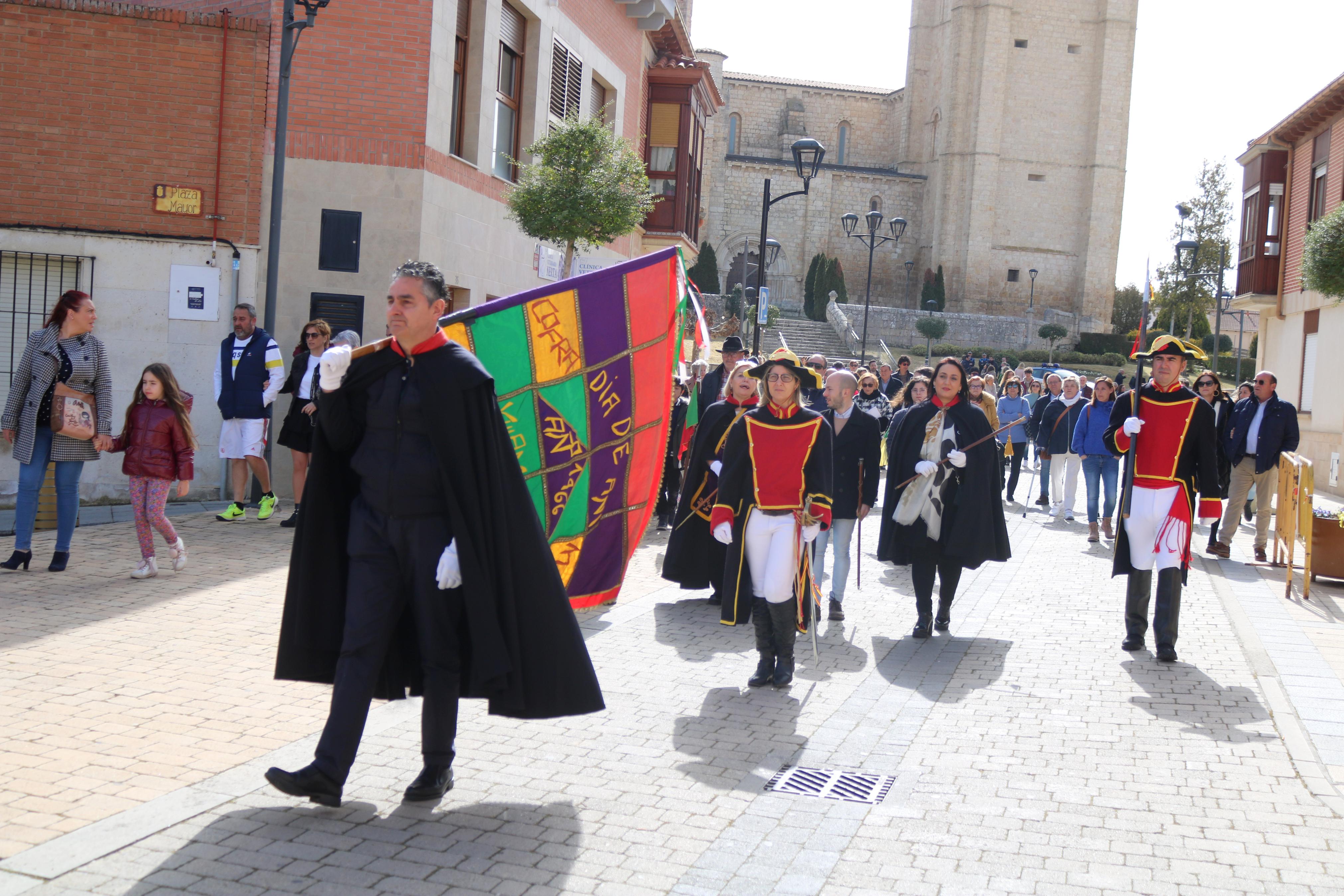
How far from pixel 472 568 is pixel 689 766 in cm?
→ 142

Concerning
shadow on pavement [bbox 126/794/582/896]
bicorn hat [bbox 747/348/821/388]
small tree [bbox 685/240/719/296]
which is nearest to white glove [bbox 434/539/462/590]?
shadow on pavement [bbox 126/794/582/896]

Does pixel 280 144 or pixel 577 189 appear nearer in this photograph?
pixel 280 144

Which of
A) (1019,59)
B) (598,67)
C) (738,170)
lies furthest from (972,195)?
(598,67)

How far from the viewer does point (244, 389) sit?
10.9 meters

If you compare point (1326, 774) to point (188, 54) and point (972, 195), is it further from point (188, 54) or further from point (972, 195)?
point (972, 195)

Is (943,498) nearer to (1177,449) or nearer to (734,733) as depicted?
(1177,449)

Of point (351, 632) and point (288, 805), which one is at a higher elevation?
point (351, 632)

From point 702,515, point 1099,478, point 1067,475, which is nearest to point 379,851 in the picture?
point 702,515

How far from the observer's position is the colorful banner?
630 cm

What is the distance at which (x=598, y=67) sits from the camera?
19422 millimetres

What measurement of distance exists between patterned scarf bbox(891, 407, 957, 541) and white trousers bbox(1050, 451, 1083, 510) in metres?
6.63

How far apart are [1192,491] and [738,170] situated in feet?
203

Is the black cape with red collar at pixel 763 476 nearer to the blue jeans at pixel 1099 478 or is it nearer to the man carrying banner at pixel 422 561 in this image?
the man carrying banner at pixel 422 561

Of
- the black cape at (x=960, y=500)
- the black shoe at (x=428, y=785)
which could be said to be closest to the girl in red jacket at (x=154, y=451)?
the black shoe at (x=428, y=785)
